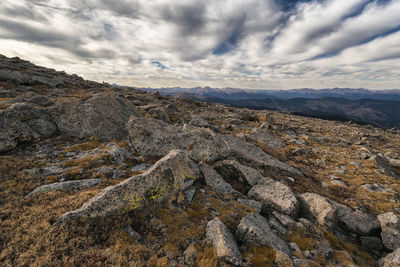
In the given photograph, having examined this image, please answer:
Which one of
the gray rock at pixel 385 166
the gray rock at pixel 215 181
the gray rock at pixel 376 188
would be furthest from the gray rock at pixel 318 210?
the gray rock at pixel 385 166

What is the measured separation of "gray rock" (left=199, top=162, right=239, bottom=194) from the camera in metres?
13.3

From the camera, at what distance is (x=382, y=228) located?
1140cm

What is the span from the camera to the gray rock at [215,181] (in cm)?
1333

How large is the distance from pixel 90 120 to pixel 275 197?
21364 millimetres

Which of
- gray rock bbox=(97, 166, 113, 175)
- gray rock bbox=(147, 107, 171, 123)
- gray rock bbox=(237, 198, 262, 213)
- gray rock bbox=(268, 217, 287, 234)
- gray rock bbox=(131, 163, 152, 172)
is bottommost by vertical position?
gray rock bbox=(268, 217, 287, 234)

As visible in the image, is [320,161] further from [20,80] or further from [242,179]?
[20,80]

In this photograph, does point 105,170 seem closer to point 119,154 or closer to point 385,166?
point 119,154

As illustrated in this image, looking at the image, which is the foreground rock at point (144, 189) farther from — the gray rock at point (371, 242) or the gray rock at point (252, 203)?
the gray rock at point (371, 242)

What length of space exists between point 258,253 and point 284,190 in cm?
721

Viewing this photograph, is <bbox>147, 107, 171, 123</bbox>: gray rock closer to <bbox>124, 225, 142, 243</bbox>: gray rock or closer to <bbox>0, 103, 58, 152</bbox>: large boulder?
<bbox>0, 103, 58, 152</bbox>: large boulder

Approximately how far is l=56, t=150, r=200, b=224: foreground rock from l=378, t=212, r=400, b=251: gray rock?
13.8 m

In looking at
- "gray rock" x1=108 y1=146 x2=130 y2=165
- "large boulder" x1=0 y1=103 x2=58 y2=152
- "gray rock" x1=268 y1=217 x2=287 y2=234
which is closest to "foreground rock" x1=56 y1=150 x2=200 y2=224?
"gray rock" x1=108 y1=146 x2=130 y2=165

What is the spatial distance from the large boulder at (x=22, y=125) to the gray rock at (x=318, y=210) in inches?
1011

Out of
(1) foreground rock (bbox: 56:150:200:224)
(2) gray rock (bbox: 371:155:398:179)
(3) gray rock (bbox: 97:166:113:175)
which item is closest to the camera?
(1) foreground rock (bbox: 56:150:200:224)
